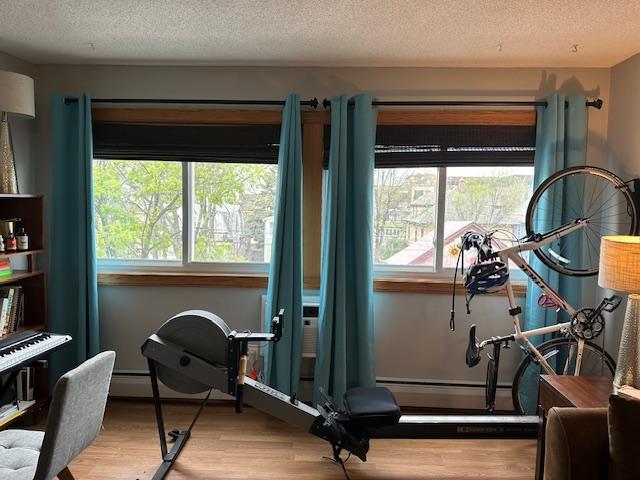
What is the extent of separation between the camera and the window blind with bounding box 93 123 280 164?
3.15 metres

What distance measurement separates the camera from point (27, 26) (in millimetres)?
2514

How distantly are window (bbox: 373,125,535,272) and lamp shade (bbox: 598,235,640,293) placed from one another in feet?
3.83

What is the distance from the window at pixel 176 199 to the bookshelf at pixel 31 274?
43 centimetres

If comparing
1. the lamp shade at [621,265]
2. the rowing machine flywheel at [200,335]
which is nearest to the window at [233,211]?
the rowing machine flywheel at [200,335]

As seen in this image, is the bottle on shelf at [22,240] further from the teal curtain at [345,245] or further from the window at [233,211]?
the teal curtain at [345,245]

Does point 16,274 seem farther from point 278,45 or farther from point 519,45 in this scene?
point 519,45

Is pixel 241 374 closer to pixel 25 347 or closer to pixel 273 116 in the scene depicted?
pixel 25 347

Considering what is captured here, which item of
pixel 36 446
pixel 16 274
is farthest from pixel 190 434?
pixel 16 274

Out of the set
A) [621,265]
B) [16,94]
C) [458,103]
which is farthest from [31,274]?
[621,265]

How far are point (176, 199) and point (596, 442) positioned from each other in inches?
110

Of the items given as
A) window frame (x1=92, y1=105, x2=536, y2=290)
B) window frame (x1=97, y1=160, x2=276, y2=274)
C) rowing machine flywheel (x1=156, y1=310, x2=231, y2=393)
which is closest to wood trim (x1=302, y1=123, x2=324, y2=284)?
window frame (x1=92, y1=105, x2=536, y2=290)

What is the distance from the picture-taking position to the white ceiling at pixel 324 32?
2199mm

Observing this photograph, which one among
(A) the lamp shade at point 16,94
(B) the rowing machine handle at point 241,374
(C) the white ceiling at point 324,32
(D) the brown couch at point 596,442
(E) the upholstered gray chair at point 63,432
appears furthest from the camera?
(A) the lamp shade at point 16,94

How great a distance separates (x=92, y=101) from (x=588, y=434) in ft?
10.9
